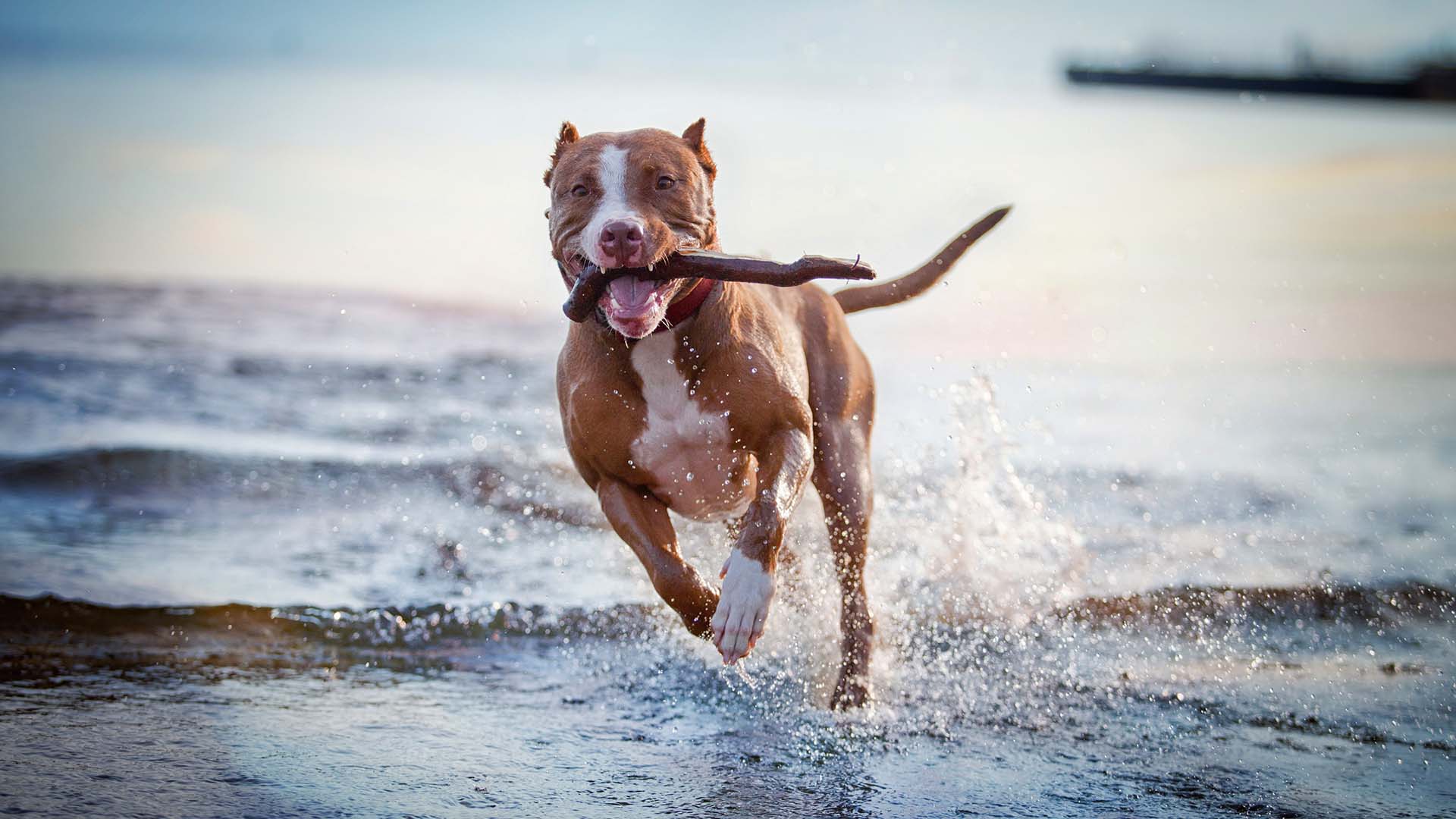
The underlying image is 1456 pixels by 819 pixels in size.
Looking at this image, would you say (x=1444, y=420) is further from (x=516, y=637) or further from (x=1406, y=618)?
(x=516, y=637)

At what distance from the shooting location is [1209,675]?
4.78 m

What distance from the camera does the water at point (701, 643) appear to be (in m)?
3.46

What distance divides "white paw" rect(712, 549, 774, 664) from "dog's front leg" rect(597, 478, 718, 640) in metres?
0.19

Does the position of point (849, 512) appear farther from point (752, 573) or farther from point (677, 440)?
point (752, 573)

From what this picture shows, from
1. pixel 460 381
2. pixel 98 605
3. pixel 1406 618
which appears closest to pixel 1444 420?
pixel 1406 618

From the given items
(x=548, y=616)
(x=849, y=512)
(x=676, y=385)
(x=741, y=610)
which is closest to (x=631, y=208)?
(x=676, y=385)

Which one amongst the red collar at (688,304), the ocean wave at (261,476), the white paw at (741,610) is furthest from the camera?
the ocean wave at (261,476)

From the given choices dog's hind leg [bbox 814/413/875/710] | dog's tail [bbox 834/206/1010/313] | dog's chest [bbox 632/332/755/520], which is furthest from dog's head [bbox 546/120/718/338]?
dog's tail [bbox 834/206/1010/313]

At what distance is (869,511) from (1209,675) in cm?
138

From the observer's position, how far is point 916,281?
17.5 ft

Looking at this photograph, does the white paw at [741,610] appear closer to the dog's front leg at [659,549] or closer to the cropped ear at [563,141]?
the dog's front leg at [659,549]

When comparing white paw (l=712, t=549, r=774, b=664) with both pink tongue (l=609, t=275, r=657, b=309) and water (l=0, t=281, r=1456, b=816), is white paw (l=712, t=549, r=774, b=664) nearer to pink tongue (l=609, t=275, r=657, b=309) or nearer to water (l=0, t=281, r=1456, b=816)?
water (l=0, t=281, r=1456, b=816)

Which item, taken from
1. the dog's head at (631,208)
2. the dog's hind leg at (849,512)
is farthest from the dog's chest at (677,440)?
the dog's hind leg at (849,512)

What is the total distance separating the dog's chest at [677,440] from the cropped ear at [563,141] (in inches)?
25.6
